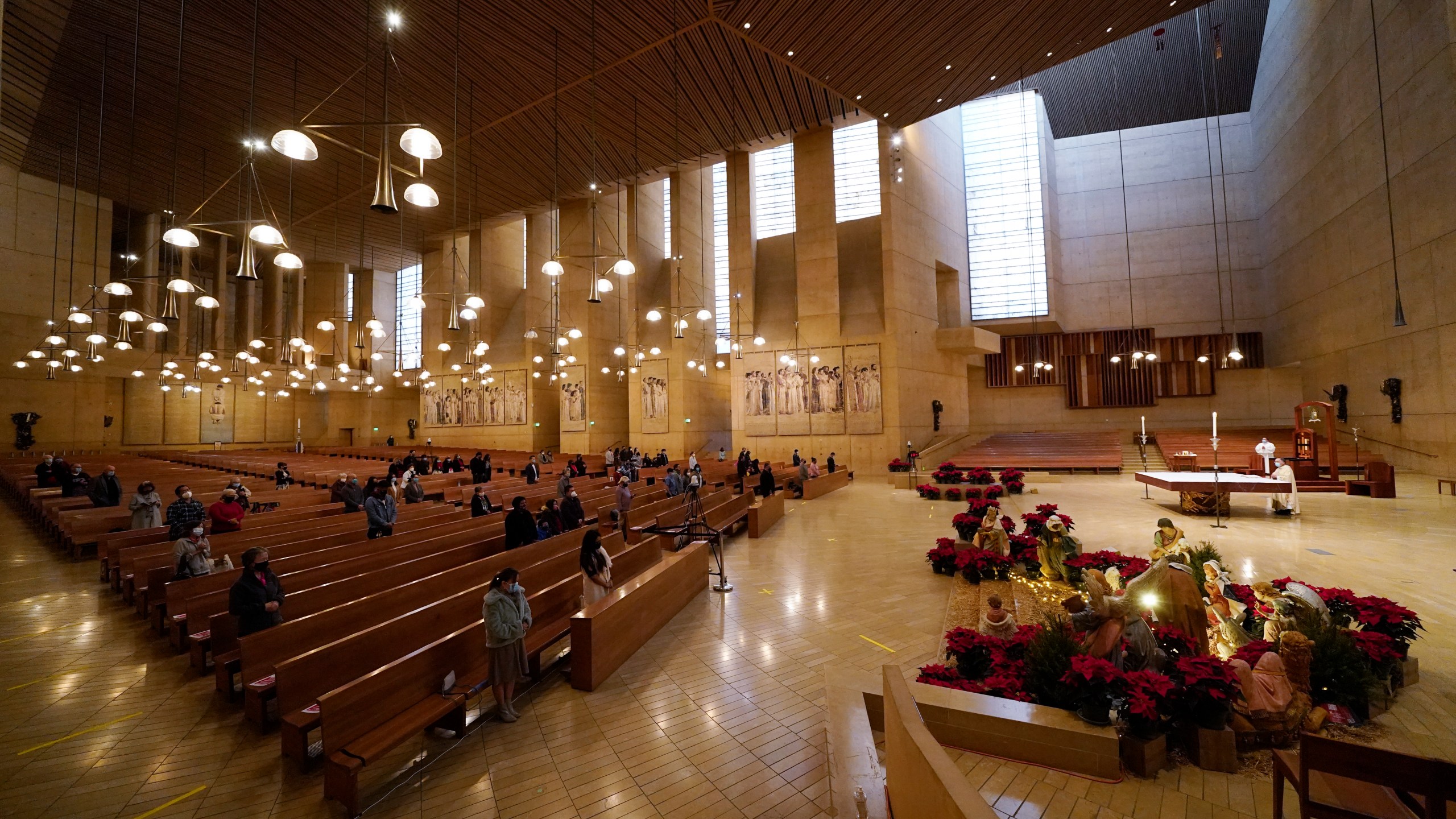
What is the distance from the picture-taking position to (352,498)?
9.16m

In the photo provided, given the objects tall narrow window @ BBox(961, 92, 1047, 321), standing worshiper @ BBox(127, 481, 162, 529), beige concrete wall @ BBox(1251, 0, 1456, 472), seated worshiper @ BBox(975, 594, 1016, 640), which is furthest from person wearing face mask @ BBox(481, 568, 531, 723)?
tall narrow window @ BBox(961, 92, 1047, 321)

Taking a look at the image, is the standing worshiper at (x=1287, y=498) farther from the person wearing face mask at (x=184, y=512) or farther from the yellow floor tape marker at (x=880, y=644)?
the person wearing face mask at (x=184, y=512)

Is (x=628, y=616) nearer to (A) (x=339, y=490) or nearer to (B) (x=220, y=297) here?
Result: (A) (x=339, y=490)

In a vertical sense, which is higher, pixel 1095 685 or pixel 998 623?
pixel 1095 685

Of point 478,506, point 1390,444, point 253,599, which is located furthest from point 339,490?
point 1390,444

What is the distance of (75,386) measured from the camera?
19.2 m

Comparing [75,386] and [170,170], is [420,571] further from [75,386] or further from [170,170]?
[75,386]

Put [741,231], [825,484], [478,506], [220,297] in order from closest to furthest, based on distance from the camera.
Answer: [478,506] → [825,484] → [741,231] → [220,297]

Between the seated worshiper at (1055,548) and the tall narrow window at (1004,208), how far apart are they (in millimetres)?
19146

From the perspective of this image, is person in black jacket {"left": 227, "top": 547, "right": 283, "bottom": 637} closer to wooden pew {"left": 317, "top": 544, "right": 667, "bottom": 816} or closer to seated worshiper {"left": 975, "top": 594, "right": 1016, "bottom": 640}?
wooden pew {"left": 317, "top": 544, "right": 667, "bottom": 816}

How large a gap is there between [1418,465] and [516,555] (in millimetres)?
19996

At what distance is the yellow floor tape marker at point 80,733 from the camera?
129 inches

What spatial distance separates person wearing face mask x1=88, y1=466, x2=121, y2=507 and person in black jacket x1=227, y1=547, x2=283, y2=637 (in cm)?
820

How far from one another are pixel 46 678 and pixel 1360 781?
26.4ft
